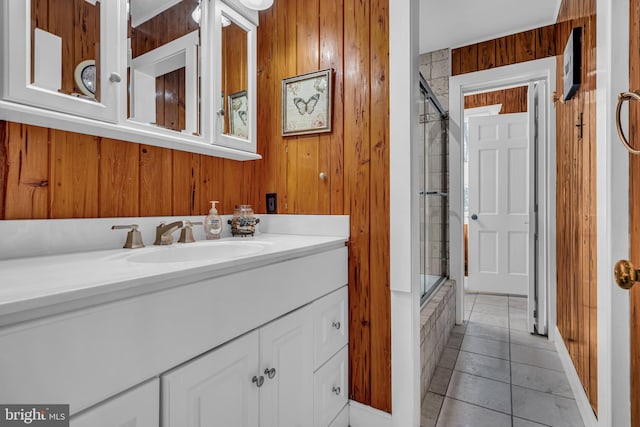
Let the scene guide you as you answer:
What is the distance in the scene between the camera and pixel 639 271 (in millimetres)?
797

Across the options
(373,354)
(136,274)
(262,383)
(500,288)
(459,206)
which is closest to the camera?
(136,274)

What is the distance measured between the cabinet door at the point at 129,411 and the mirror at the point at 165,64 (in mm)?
917

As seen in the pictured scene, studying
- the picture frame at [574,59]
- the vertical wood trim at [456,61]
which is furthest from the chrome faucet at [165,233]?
the vertical wood trim at [456,61]

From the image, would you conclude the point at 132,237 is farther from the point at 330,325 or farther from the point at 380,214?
the point at 380,214

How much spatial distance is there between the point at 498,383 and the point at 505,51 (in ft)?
8.45

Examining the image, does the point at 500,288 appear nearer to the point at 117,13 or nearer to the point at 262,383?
the point at 262,383

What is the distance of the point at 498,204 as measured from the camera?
3.69 m

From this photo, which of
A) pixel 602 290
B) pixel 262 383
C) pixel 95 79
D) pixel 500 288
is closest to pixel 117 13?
pixel 95 79

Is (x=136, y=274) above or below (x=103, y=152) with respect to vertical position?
below

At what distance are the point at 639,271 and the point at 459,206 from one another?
2.02 metres

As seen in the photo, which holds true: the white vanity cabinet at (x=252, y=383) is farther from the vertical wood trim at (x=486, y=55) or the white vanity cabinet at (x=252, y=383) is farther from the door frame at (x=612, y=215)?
the vertical wood trim at (x=486, y=55)

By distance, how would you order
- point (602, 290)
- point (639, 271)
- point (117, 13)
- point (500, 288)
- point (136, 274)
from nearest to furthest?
1. point (136, 274)
2. point (639, 271)
3. point (117, 13)
4. point (602, 290)
5. point (500, 288)

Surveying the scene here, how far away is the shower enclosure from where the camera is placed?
2.25 m

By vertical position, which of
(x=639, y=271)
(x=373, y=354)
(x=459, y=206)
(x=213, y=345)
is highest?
(x=459, y=206)
